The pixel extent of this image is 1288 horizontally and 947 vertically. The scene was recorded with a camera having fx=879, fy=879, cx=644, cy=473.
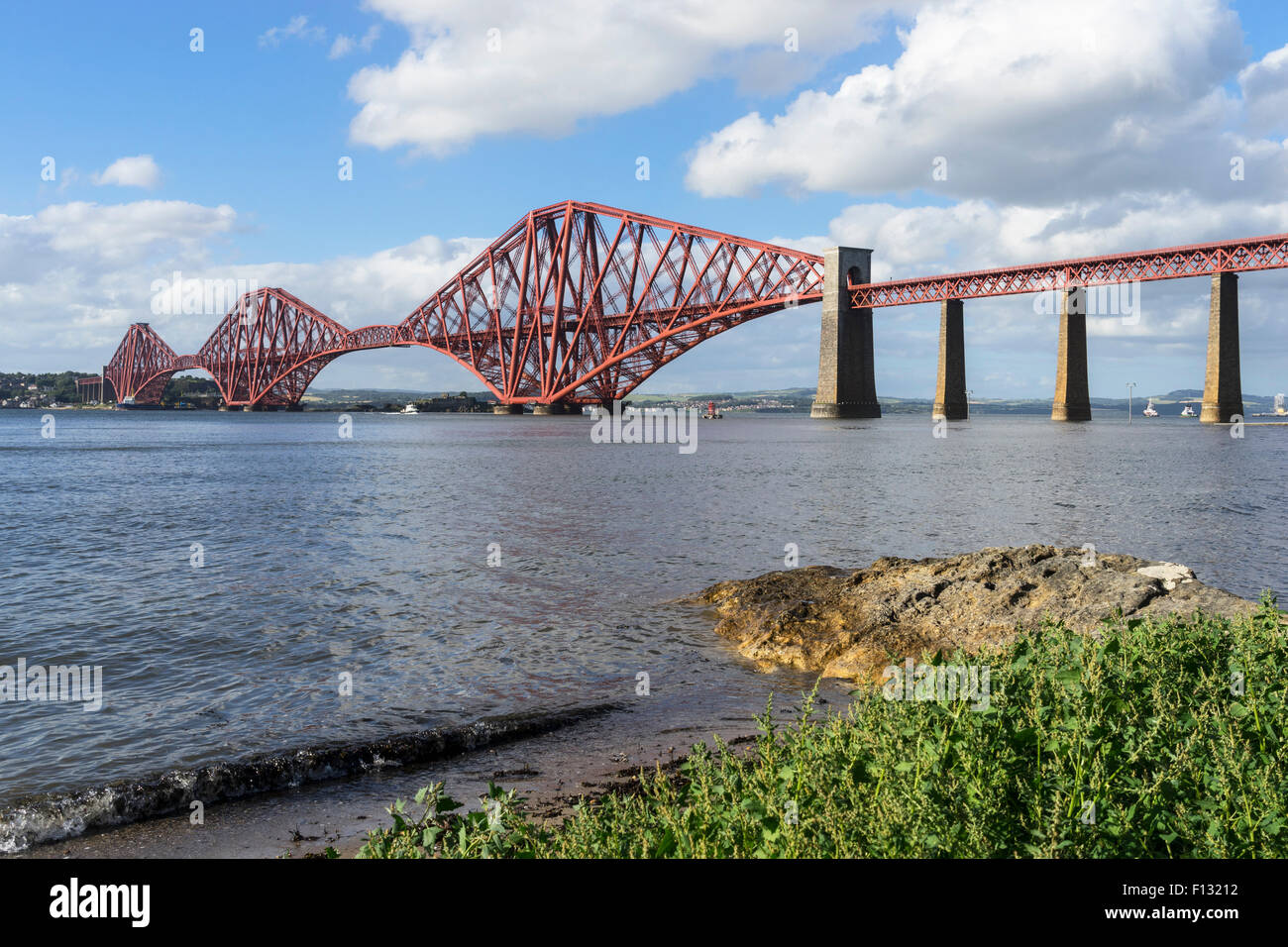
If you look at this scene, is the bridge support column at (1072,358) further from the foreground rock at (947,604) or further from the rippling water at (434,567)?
the foreground rock at (947,604)

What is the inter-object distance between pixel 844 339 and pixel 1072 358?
2313cm

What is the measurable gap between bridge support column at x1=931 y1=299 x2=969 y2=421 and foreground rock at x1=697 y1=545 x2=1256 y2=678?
285 ft

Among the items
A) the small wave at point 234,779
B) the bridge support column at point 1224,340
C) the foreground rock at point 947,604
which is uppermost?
the bridge support column at point 1224,340

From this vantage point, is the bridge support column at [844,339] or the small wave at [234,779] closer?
the small wave at [234,779]

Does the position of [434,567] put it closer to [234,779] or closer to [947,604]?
[947,604]

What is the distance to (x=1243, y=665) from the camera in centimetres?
553

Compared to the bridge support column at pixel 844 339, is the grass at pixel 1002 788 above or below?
below

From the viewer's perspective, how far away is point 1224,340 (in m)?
77.0

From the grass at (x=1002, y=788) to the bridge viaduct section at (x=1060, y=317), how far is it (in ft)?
285

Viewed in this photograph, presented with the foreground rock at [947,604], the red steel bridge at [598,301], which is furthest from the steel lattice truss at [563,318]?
the foreground rock at [947,604]

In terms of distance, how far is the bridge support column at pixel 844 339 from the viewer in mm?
96375

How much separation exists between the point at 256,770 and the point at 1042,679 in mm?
5462
